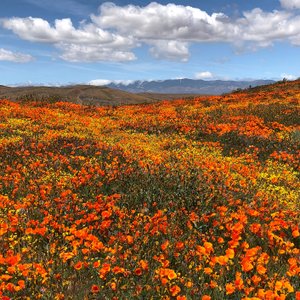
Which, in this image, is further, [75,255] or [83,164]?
[83,164]

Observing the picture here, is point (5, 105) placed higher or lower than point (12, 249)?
higher

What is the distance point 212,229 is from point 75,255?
2.85 m

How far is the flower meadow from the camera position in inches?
208

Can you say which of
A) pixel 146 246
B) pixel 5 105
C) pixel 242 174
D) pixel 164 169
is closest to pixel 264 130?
pixel 242 174

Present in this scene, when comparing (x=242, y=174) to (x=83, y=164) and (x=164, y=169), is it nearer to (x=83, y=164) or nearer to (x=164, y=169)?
(x=164, y=169)

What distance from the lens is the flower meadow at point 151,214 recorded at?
17.3ft

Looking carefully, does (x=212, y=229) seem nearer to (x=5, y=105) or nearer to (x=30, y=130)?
(x=30, y=130)

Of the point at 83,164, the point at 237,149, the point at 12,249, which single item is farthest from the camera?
the point at 237,149

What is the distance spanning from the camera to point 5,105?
28406mm

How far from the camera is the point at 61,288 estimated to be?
5.14 meters

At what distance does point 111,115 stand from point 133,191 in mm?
20810

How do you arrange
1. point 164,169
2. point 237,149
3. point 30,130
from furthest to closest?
point 30,130, point 237,149, point 164,169

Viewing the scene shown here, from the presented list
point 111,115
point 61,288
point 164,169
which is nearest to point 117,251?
point 61,288

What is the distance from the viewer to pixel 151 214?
8312mm
